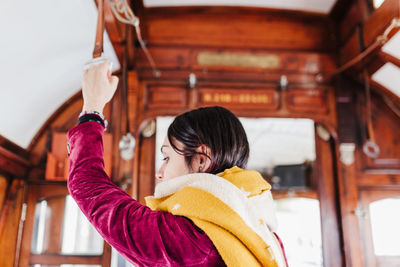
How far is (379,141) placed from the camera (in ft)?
9.15

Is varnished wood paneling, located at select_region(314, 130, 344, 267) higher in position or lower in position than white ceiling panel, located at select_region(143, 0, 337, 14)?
lower

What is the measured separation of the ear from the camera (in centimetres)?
78

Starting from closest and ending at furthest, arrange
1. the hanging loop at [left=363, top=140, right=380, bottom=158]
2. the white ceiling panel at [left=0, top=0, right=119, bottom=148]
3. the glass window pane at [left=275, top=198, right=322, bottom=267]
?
1. the white ceiling panel at [left=0, top=0, right=119, bottom=148]
2. the hanging loop at [left=363, top=140, right=380, bottom=158]
3. the glass window pane at [left=275, top=198, right=322, bottom=267]

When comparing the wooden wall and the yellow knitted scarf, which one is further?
the wooden wall

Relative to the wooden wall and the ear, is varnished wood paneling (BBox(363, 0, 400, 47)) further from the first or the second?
the ear

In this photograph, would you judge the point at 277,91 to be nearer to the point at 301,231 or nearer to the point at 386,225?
the point at 386,225

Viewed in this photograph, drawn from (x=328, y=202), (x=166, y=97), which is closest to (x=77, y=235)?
(x=166, y=97)

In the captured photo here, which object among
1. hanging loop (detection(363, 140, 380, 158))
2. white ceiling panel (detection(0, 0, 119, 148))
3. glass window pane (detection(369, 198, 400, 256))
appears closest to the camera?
white ceiling panel (detection(0, 0, 119, 148))

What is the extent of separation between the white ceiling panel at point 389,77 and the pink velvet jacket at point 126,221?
2.22 metres

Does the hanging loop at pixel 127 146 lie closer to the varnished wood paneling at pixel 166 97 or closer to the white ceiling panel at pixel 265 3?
the varnished wood paneling at pixel 166 97

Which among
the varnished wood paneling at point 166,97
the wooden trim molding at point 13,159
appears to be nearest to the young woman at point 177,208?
the wooden trim molding at point 13,159

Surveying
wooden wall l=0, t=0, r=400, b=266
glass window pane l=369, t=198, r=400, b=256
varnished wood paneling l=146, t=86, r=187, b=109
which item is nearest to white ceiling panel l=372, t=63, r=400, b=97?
wooden wall l=0, t=0, r=400, b=266

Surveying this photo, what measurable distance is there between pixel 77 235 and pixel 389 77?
2.36m

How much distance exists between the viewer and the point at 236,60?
275 cm
